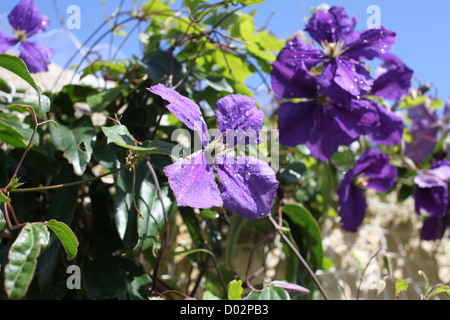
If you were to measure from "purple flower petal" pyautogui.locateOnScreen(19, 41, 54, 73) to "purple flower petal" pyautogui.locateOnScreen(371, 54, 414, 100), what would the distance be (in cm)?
67

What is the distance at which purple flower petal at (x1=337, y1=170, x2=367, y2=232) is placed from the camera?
0.96m

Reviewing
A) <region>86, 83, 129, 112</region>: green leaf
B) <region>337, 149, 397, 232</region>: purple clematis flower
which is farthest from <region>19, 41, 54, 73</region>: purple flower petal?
<region>337, 149, 397, 232</region>: purple clematis flower

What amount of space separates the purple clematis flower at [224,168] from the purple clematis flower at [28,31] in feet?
1.38

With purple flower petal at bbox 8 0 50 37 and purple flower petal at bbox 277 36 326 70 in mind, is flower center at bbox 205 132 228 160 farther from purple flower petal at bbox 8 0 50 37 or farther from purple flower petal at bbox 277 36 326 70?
purple flower petal at bbox 8 0 50 37

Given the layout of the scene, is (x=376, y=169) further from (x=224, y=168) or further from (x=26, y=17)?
(x=26, y=17)

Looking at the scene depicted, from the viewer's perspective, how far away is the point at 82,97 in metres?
0.89

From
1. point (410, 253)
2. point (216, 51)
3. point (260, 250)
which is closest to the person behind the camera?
point (216, 51)

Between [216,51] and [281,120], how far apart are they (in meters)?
0.23

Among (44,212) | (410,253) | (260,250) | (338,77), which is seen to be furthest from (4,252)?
(410,253)

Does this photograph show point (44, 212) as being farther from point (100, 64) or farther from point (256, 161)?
point (256, 161)

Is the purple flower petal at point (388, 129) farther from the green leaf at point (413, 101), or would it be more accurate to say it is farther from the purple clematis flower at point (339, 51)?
the green leaf at point (413, 101)

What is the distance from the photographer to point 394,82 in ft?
3.14

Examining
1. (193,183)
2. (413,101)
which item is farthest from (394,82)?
(193,183)
